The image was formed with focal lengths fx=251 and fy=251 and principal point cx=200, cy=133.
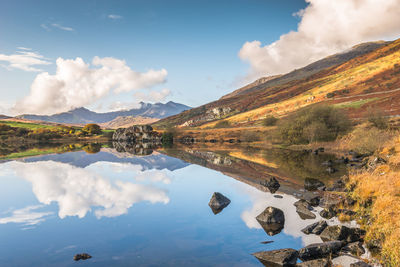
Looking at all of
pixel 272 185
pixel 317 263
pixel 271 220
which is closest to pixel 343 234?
pixel 317 263

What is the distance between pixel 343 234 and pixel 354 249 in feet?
4.18

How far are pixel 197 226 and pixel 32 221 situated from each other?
36.9 ft

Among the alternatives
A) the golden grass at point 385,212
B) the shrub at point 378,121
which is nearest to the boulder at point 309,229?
the golden grass at point 385,212

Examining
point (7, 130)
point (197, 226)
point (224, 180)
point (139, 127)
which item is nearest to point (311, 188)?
point (224, 180)

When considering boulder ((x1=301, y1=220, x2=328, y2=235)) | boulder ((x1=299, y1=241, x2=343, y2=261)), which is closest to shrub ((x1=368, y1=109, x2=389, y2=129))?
boulder ((x1=301, y1=220, x2=328, y2=235))

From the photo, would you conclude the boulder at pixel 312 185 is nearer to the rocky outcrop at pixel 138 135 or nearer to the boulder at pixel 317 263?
the boulder at pixel 317 263

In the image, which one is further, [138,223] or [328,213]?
[138,223]

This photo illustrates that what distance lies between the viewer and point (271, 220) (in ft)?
52.9

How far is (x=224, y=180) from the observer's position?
107ft

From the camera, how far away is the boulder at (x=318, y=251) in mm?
11219

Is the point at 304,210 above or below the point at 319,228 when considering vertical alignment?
below

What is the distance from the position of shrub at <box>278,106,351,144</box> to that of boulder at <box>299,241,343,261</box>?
5126 centimetres

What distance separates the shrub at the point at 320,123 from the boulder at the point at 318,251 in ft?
168

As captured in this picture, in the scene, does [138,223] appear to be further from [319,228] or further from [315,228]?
[319,228]
